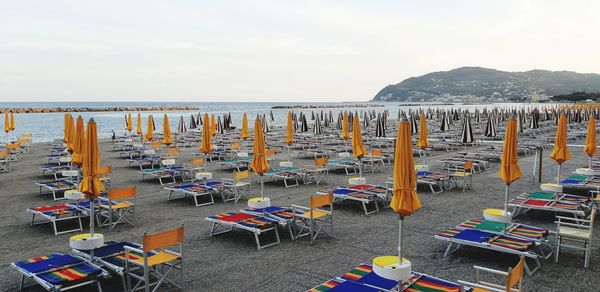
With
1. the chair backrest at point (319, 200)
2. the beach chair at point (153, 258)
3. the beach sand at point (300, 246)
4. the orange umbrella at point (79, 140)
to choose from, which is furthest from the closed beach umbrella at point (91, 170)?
the chair backrest at point (319, 200)

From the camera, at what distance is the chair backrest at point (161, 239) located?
5.86 metres

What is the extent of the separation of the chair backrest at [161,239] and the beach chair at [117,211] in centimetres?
381

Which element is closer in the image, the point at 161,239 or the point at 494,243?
the point at 161,239

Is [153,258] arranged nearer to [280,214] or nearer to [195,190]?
[280,214]

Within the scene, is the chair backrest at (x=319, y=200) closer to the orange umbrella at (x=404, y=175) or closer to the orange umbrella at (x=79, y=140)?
the orange umbrella at (x=404, y=175)

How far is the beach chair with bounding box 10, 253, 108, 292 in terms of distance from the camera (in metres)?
5.74

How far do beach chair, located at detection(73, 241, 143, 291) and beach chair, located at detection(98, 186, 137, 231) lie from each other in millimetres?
2543

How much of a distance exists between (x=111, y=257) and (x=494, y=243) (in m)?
6.02

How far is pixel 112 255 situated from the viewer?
6.80m

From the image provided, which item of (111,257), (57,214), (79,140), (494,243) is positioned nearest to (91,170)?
(111,257)

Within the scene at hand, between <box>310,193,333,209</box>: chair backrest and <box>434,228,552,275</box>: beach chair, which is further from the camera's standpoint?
<box>310,193,333,209</box>: chair backrest

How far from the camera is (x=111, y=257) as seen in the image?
6.77 metres

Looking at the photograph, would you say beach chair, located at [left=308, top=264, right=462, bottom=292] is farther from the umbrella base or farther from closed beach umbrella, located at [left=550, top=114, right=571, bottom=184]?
closed beach umbrella, located at [left=550, top=114, right=571, bottom=184]

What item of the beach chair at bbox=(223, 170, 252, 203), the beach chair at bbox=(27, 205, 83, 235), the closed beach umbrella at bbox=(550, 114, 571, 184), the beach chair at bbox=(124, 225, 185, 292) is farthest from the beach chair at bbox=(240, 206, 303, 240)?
the closed beach umbrella at bbox=(550, 114, 571, 184)
